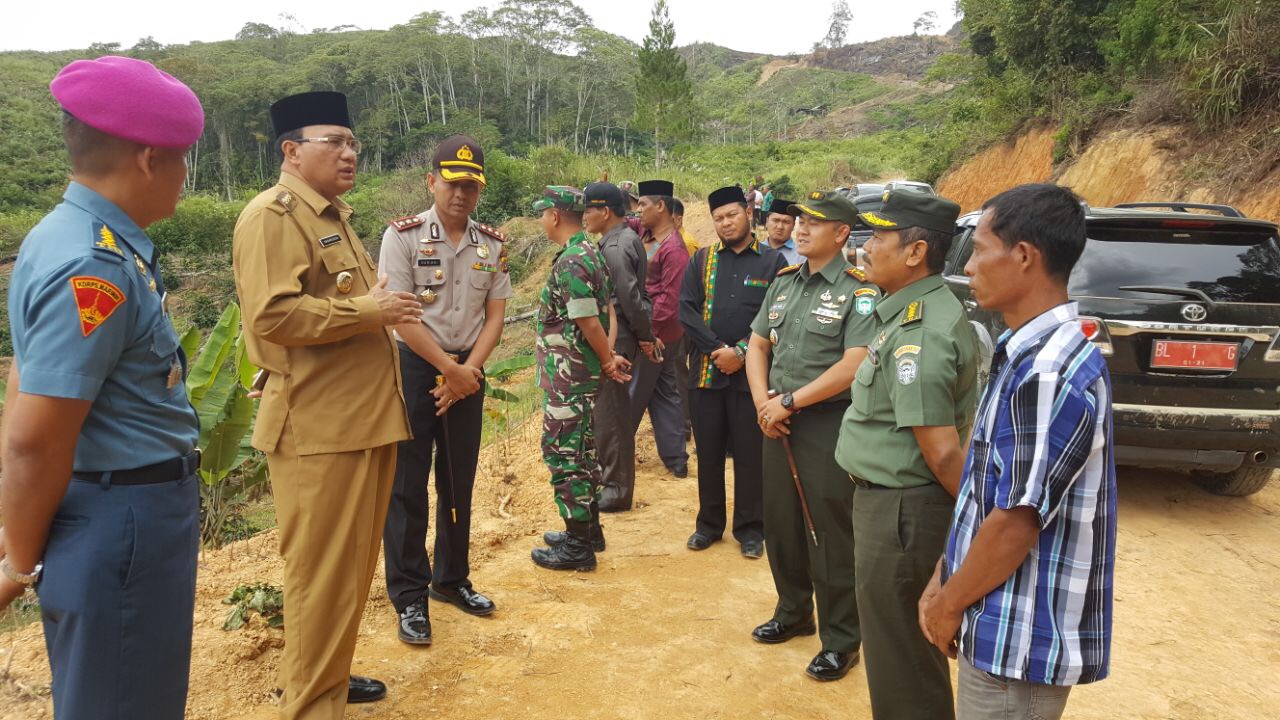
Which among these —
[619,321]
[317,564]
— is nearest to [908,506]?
[317,564]

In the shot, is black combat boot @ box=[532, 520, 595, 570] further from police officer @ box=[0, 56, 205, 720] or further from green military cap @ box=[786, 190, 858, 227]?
police officer @ box=[0, 56, 205, 720]

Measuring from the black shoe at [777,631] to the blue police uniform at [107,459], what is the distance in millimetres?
2584

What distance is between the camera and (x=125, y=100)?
167 centimetres

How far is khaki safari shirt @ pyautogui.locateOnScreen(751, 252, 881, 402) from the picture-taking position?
3.39 metres

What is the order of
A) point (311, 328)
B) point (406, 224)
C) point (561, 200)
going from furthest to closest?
point (561, 200), point (406, 224), point (311, 328)

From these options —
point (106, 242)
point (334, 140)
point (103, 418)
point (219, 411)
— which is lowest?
point (219, 411)

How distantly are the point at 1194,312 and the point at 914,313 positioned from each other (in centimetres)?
316

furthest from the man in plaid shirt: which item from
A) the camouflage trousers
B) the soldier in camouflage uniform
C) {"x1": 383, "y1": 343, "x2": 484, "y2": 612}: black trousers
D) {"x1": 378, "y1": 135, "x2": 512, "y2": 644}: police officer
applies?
the camouflage trousers

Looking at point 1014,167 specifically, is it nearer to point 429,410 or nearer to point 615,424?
point 615,424

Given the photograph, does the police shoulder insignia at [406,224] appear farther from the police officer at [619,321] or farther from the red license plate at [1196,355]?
the red license plate at [1196,355]

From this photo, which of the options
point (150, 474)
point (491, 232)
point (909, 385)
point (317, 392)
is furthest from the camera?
point (491, 232)

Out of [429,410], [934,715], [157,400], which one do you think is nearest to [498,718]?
[429,410]

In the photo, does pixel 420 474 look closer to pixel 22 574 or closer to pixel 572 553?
pixel 572 553

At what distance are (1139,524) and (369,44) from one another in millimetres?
79568
